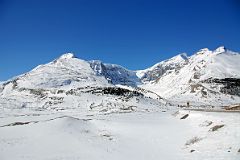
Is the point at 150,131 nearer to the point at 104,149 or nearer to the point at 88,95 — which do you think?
the point at 104,149

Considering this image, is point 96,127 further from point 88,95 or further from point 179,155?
point 88,95

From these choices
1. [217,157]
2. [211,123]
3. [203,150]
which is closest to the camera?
[217,157]

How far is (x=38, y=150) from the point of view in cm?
3312

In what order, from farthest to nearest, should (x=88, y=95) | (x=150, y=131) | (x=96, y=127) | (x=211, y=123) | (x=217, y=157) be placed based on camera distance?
1. (x=88, y=95)
2. (x=96, y=127)
3. (x=150, y=131)
4. (x=211, y=123)
5. (x=217, y=157)

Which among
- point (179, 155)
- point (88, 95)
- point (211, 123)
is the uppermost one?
point (88, 95)

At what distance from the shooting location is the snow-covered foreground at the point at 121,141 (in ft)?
90.0

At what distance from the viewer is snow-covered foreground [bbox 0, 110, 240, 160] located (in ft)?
90.0

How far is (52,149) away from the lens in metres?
33.4

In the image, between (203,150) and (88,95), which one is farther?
(88,95)

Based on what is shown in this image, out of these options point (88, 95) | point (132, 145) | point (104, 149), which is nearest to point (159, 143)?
point (132, 145)

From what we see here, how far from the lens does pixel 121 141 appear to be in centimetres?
3694

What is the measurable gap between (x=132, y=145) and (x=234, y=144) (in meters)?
12.7

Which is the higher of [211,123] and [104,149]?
[211,123]

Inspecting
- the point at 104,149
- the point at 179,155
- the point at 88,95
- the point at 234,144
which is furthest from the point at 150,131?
the point at 88,95
